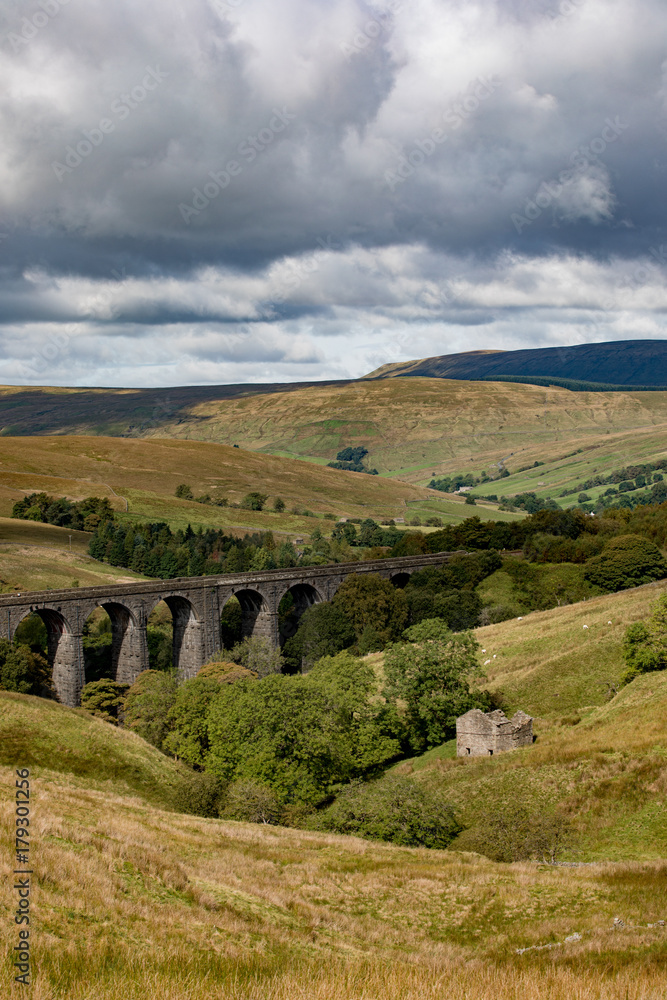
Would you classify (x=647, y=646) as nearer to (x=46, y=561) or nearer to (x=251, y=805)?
(x=251, y=805)

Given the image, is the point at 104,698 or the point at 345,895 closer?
the point at 345,895

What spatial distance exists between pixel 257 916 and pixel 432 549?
103959 millimetres

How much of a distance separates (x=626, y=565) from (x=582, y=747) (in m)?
58.7

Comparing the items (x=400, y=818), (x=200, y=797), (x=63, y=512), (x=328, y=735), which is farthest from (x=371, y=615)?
(x=63, y=512)

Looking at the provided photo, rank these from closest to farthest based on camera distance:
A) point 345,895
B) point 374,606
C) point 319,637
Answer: point 345,895, point 319,637, point 374,606

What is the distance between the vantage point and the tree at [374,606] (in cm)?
8544

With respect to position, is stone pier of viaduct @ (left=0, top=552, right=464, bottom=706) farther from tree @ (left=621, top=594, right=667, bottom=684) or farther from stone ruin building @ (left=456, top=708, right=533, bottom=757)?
tree @ (left=621, top=594, right=667, bottom=684)

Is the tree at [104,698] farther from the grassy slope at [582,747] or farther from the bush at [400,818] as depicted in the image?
the bush at [400,818]

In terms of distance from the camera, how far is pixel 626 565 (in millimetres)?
86625

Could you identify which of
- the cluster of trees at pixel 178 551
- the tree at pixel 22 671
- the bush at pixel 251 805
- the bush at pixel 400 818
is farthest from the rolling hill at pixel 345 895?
the cluster of trees at pixel 178 551

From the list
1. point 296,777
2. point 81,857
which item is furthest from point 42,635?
point 81,857

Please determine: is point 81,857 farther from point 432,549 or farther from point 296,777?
point 432,549

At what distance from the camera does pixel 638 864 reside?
66.8 feet

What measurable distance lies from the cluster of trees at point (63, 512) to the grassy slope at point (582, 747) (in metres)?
99.1
